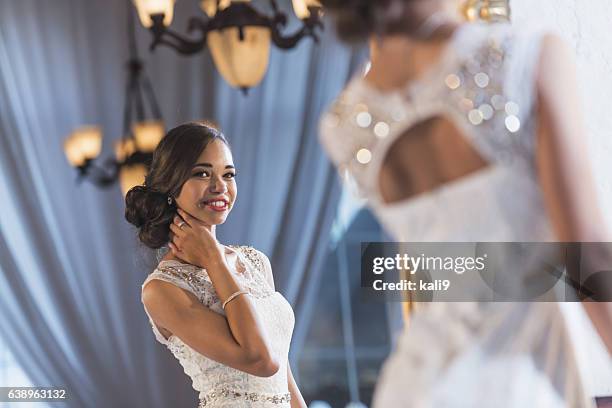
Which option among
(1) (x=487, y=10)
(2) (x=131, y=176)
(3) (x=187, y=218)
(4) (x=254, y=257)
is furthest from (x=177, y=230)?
(1) (x=487, y=10)

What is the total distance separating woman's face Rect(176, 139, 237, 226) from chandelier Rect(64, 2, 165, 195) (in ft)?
2.45

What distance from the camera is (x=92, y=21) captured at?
2766mm

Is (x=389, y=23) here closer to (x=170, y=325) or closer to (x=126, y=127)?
(x=170, y=325)

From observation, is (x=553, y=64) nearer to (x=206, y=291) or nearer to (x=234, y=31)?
(x=206, y=291)

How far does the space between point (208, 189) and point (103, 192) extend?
917 mm

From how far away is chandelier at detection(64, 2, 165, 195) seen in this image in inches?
106

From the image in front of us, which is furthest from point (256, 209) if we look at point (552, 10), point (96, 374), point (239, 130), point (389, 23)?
point (389, 23)

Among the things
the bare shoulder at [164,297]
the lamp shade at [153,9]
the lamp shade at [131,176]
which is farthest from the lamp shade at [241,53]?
the bare shoulder at [164,297]

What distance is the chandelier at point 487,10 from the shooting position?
2.10m

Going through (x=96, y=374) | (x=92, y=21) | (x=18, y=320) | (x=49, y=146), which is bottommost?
(x=96, y=374)

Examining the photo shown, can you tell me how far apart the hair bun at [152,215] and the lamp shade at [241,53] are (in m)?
0.65

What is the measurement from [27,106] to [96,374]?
764 mm

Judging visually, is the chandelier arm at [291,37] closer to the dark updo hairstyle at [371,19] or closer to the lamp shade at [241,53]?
the lamp shade at [241,53]

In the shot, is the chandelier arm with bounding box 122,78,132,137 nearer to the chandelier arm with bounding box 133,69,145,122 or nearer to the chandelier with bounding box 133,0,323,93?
the chandelier arm with bounding box 133,69,145,122
